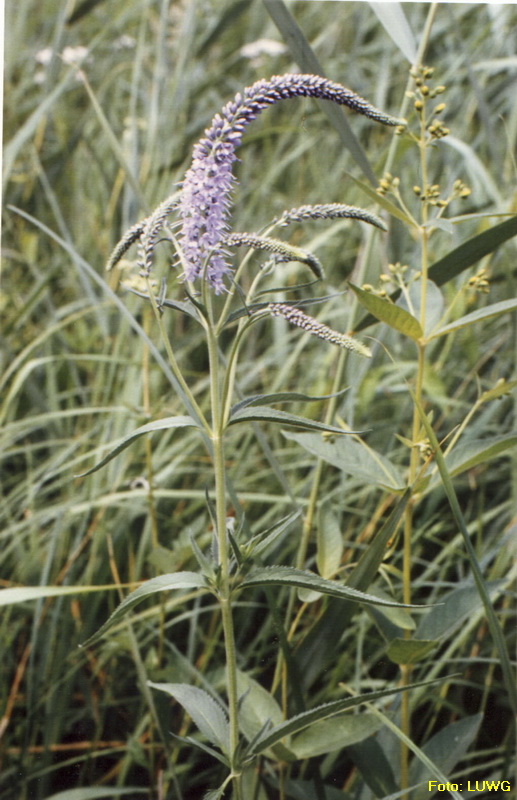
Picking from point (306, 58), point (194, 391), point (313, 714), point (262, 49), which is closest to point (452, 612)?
point (313, 714)

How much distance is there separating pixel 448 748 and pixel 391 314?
389mm

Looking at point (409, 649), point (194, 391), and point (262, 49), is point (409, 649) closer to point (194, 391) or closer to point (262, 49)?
point (194, 391)

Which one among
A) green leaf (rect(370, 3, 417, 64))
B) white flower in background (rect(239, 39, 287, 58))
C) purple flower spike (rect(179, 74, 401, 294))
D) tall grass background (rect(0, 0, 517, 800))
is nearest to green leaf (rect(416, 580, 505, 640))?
tall grass background (rect(0, 0, 517, 800))

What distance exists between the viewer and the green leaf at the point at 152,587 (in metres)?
0.49

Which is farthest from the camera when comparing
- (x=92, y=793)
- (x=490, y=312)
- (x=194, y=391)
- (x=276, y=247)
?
(x=194, y=391)

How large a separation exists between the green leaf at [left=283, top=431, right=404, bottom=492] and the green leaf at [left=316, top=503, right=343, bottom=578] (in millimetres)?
43

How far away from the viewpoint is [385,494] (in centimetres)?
84

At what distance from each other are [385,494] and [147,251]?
0.43 m

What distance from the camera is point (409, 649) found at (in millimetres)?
625

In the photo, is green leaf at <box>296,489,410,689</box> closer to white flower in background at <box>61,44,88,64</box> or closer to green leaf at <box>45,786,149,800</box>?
green leaf at <box>45,786,149,800</box>

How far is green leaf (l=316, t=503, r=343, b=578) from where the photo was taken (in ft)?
2.20

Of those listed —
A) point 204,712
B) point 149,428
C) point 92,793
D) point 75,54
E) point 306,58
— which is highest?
point 75,54

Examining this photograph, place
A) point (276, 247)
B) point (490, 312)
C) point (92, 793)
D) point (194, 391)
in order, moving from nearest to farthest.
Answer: point (276, 247) → point (490, 312) → point (92, 793) → point (194, 391)

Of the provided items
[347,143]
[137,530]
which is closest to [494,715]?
[137,530]
